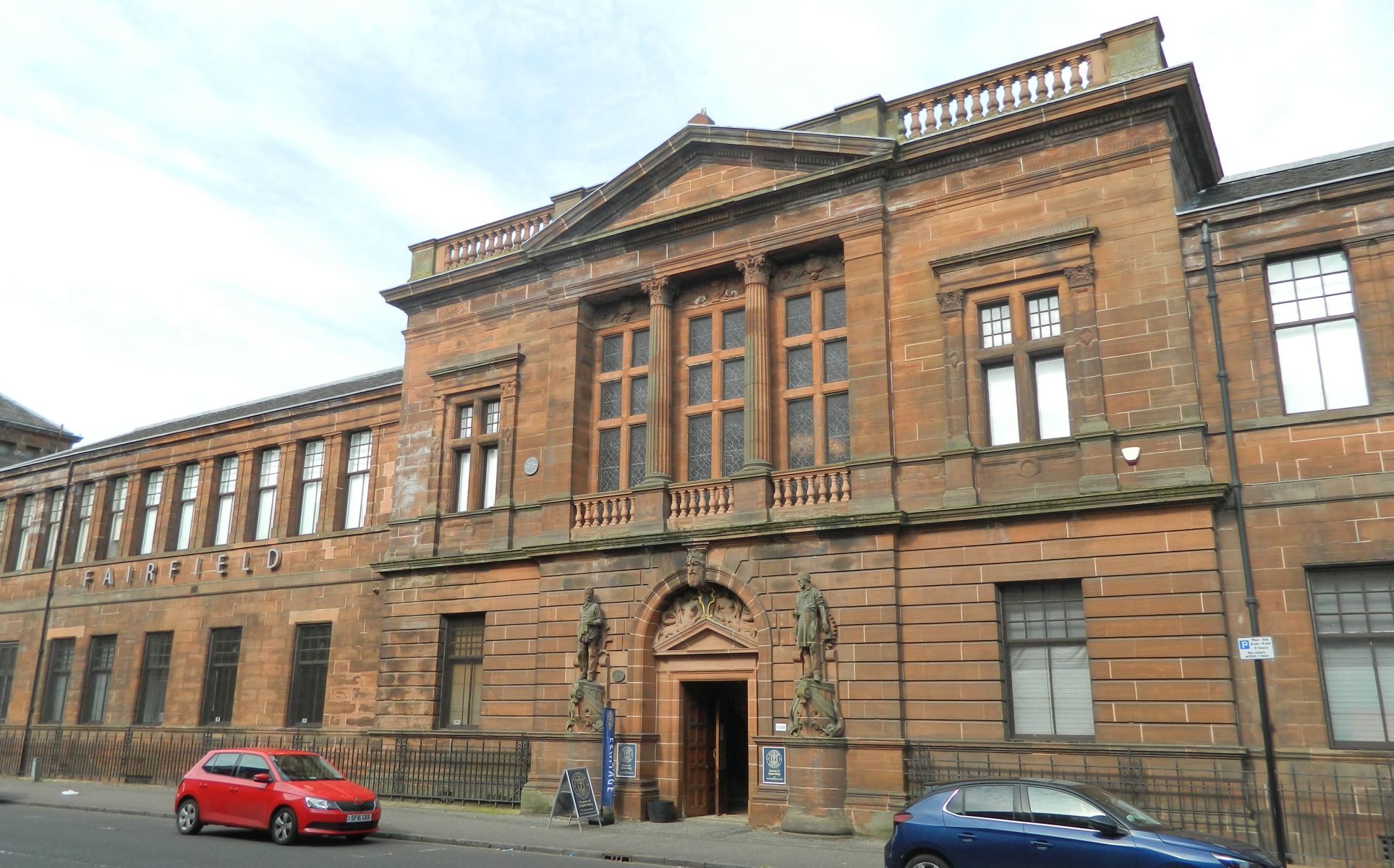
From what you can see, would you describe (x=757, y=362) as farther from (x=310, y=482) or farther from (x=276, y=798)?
(x=310, y=482)

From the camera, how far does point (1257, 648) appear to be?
14602 mm

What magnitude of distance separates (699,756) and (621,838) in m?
3.82

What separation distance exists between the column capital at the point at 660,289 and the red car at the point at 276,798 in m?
11.5

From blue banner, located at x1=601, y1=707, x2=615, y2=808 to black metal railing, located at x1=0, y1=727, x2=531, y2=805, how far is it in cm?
263

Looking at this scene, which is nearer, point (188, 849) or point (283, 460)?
point (188, 849)

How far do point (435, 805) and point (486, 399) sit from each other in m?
9.46

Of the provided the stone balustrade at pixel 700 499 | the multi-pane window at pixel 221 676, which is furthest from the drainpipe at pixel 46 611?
the stone balustrade at pixel 700 499

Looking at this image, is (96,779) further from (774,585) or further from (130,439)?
(774,585)

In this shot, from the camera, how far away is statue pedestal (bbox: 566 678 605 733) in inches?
829

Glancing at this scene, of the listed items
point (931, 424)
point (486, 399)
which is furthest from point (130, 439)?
point (931, 424)

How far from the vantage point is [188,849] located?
15914mm

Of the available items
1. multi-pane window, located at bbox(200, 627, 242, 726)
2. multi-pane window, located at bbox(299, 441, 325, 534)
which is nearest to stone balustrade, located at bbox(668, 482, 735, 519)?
multi-pane window, located at bbox(299, 441, 325, 534)

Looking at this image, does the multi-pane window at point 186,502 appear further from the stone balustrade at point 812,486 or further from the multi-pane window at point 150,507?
the stone balustrade at point 812,486

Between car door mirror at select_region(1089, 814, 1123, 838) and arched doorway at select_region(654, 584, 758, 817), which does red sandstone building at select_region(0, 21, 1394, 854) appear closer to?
arched doorway at select_region(654, 584, 758, 817)
